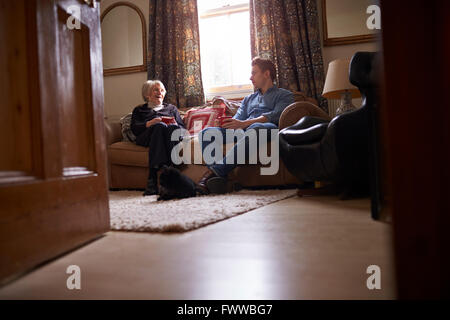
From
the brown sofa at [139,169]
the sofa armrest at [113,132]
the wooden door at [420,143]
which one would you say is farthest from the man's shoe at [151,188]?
the wooden door at [420,143]

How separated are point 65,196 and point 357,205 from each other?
4.35 ft

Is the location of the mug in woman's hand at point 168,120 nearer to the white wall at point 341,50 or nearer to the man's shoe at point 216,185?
the man's shoe at point 216,185

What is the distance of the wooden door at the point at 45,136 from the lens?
2.73ft

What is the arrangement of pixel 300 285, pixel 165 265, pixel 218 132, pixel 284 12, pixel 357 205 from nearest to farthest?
1. pixel 300 285
2. pixel 165 265
3. pixel 357 205
4. pixel 218 132
5. pixel 284 12

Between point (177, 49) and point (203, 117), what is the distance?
1.06m

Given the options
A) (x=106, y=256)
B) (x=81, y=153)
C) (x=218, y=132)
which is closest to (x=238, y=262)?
(x=106, y=256)

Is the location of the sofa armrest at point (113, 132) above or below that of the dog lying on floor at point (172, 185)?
above

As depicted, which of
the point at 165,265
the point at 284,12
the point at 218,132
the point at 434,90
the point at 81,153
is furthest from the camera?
the point at 284,12

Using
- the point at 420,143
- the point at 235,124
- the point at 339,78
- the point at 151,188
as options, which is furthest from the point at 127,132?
the point at 420,143

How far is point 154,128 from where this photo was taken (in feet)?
9.93

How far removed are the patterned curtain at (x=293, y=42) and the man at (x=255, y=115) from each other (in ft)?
1.98

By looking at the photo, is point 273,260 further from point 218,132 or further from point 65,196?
point 218,132

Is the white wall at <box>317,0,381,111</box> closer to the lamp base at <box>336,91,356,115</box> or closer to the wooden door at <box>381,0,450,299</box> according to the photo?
the lamp base at <box>336,91,356,115</box>

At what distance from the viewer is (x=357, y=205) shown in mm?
1751
